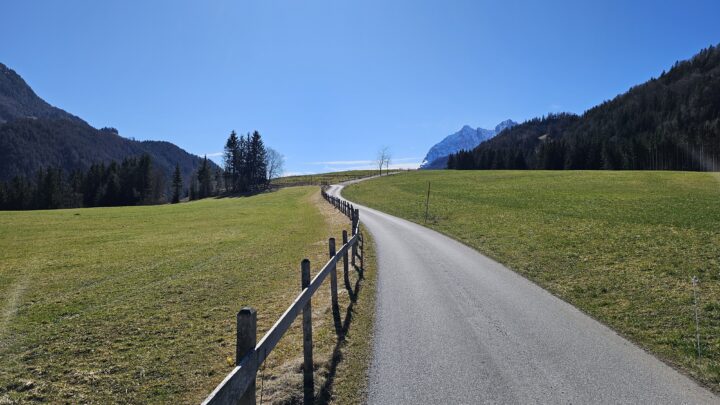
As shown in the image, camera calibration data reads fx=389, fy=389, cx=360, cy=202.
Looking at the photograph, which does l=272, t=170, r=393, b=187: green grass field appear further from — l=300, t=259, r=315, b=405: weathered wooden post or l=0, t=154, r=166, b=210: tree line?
l=300, t=259, r=315, b=405: weathered wooden post

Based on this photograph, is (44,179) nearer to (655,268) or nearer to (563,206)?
(563,206)

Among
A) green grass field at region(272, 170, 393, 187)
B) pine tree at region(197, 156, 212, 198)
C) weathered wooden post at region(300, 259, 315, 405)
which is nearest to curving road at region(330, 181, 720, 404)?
weathered wooden post at region(300, 259, 315, 405)

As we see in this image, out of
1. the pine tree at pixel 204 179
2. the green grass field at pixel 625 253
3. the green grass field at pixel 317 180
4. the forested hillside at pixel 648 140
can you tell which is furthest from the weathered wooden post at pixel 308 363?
the forested hillside at pixel 648 140

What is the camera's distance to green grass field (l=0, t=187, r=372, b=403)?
6555 mm

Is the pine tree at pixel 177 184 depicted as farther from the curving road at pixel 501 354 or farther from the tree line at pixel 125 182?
the curving road at pixel 501 354

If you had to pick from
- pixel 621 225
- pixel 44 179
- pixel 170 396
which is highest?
pixel 44 179

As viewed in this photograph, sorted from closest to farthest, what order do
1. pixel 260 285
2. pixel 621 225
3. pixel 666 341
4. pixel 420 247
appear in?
1. pixel 666 341
2. pixel 260 285
3. pixel 420 247
4. pixel 621 225

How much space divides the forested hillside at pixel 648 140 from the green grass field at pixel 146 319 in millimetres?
107942

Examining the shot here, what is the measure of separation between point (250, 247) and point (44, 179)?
9068 centimetres

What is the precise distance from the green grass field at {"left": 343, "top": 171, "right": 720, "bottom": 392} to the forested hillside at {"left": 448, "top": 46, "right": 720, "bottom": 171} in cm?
7183

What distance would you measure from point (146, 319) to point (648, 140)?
405 ft

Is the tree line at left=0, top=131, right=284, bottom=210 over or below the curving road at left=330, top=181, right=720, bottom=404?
over

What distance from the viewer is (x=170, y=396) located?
6203 mm

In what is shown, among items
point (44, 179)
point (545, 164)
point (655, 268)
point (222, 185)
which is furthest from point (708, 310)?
point (222, 185)
